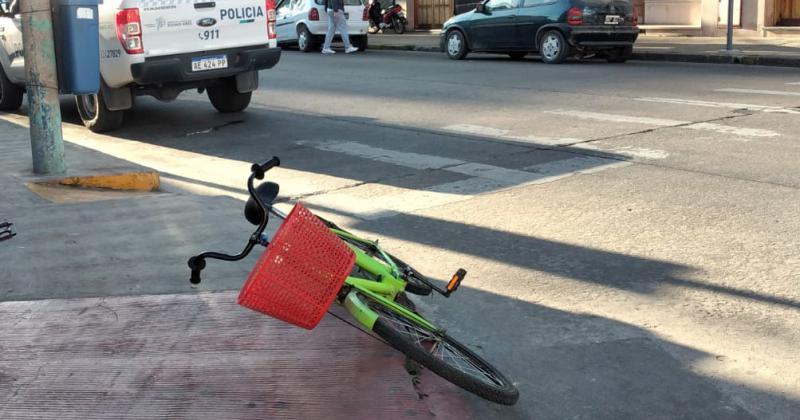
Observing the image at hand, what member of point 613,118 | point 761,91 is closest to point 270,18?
point 613,118

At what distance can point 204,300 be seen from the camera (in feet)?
17.1

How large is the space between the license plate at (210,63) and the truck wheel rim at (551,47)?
8.72 m

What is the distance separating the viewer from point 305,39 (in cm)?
2534

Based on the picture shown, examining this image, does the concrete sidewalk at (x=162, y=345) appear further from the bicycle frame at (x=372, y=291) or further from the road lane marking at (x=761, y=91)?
the road lane marking at (x=761, y=91)

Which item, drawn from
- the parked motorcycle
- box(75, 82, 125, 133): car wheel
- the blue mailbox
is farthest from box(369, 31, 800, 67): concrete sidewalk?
the blue mailbox

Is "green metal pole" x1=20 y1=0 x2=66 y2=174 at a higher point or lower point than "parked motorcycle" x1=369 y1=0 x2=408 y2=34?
lower

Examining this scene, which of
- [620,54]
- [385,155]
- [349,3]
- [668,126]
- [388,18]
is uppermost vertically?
[349,3]

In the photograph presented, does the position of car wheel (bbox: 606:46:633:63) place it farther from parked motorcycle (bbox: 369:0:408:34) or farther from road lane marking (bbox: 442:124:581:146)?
parked motorcycle (bbox: 369:0:408:34)

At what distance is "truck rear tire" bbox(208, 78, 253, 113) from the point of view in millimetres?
12656

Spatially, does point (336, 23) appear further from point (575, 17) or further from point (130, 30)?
point (130, 30)

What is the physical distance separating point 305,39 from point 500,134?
15.9 meters

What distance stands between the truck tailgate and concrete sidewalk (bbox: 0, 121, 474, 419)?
4390 mm

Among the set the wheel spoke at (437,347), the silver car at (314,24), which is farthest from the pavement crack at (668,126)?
the silver car at (314,24)

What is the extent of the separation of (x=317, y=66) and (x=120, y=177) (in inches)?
464
